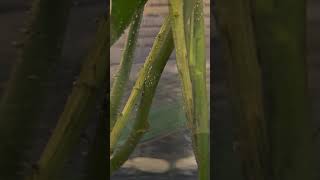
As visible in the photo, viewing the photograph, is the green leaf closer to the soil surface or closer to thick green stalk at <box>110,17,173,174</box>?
thick green stalk at <box>110,17,173,174</box>

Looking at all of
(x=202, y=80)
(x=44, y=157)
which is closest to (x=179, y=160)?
(x=202, y=80)

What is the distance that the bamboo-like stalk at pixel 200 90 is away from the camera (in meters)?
0.28

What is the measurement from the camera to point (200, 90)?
310 millimetres

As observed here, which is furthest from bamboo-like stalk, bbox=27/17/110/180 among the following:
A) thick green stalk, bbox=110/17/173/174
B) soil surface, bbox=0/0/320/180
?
thick green stalk, bbox=110/17/173/174

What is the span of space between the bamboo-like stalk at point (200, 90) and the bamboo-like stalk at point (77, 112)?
0.08 metres

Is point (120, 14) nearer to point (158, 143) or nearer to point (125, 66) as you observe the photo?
point (125, 66)
